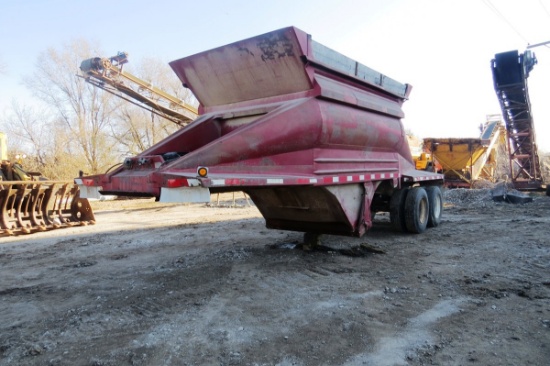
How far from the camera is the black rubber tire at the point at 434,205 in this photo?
8922 millimetres

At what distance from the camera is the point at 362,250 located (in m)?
6.52

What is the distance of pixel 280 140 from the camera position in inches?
193

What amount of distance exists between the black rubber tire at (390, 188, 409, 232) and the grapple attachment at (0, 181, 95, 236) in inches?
283

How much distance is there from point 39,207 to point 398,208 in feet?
28.5

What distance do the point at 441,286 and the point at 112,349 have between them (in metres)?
3.59

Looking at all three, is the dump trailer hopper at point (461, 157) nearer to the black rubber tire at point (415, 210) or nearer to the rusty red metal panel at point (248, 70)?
the black rubber tire at point (415, 210)

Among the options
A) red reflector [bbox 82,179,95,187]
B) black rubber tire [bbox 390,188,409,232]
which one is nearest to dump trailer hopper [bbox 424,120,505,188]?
black rubber tire [bbox 390,188,409,232]

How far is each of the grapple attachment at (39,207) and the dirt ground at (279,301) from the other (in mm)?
1698

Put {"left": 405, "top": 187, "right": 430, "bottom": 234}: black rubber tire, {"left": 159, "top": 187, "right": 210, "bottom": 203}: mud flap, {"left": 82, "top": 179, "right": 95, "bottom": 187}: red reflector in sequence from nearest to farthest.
A: {"left": 159, "top": 187, "right": 210, "bottom": 203}: mud flap, {"left": 82, "top": 179, "right": 95, "bottom": 187}: red reflector, {"left": 405, "top": 187, "right": 430, "bottom": 234}: black rubber tire

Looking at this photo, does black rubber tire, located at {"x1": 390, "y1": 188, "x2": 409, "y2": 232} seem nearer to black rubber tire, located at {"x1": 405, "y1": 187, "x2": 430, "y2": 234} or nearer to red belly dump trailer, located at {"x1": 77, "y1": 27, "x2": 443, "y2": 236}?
black rubber tire, located at {"x1": 405, "y1": 187, "x2": 430, "y2": 234}

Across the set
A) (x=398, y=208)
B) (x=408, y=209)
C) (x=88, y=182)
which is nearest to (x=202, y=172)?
(x=88, y=182)

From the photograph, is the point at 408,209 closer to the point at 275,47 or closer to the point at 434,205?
the point at 434,205

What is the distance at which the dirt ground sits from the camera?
3115mm

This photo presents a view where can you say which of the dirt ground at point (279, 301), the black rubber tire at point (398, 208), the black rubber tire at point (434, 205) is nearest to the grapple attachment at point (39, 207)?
the dirt ground at point (279, 301)
